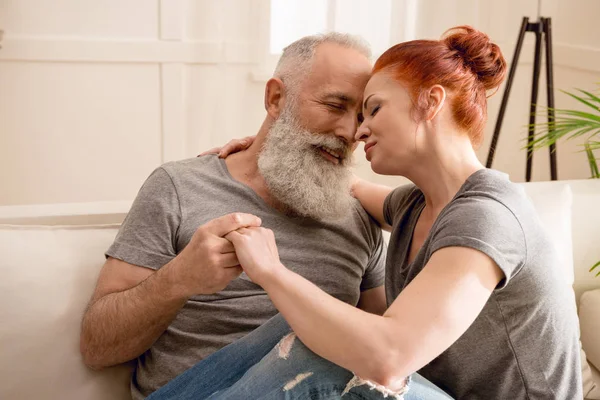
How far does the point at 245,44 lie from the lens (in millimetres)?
3768

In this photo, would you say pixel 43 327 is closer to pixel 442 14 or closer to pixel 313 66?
pixel 313 66

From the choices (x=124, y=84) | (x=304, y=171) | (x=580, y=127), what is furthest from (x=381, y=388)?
→ (x=124, y=84)

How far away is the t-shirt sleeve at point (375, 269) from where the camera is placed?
6.23 feet

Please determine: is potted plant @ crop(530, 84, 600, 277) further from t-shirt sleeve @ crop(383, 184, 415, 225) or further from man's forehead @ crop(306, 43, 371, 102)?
man's forehead @ crop(306, 43, 371, 102)

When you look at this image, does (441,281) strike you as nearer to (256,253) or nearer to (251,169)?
(256,253)

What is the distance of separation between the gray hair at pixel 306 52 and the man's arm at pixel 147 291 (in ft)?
1.62

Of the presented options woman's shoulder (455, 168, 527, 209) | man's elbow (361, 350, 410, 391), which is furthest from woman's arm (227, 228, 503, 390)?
woman's shoulder (455, 168, 527, 209)

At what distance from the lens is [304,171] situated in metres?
1.77

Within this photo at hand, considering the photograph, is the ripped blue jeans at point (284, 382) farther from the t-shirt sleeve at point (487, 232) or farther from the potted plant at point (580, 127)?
the potted plant at point (580, 127)

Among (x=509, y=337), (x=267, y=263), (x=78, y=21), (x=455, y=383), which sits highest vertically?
(x=78, y=21)

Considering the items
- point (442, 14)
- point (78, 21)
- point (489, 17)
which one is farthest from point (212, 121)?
point (489, 17)

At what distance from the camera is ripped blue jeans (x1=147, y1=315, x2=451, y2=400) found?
1.28m

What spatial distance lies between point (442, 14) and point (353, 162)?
2503mm

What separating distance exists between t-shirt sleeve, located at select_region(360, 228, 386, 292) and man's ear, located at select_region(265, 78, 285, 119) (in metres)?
0.39
